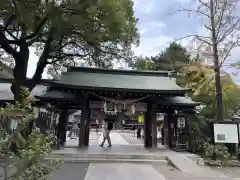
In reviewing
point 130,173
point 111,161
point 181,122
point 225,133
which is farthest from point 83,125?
point 225,133

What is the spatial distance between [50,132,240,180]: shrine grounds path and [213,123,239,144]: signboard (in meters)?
1.95

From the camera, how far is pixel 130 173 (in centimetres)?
1038

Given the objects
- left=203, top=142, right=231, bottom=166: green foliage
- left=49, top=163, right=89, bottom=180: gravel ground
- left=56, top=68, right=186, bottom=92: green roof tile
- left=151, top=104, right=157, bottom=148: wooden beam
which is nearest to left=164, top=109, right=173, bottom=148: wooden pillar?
left=151, top=104, right=157, bottom=148: wooden beam

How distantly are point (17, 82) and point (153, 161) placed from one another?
8066 millimetres

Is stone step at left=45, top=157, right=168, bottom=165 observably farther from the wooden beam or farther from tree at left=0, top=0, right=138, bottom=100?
tree at left=0, top=0, right=138, bottom=100

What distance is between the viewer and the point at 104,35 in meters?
15.0

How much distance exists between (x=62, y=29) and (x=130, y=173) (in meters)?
7.55

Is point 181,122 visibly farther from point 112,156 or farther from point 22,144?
point 22,144

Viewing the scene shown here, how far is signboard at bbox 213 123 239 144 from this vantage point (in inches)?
536

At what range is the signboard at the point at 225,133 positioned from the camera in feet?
44.7

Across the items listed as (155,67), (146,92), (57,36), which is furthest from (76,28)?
(155,67)

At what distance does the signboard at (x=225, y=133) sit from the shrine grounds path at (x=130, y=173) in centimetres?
195

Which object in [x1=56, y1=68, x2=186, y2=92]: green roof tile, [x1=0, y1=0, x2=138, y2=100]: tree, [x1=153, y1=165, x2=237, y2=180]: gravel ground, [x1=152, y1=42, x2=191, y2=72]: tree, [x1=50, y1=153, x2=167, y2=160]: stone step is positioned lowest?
[x1=153, y1=165, x2=237, y2=180]: gravel ground

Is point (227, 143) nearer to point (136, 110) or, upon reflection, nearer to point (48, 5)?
point (136, 110)
